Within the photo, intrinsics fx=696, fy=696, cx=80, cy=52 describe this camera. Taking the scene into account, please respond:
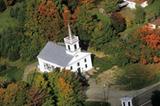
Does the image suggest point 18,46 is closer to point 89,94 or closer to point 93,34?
point 93,34

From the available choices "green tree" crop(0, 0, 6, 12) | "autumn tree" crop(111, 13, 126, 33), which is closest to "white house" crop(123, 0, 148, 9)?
"autumn tree" crop(111, 13, 126, 33)

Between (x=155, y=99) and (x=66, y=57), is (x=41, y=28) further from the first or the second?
(x=155, y=99)

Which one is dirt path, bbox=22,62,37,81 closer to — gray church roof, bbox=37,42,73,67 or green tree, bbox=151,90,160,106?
gray church roof, bbox=37,42,73,67

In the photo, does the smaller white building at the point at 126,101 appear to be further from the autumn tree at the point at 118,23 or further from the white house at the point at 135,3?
the white house at the point at 135,3

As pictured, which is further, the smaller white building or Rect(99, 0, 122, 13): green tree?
Rect(99, 0, 122, 13): green tree

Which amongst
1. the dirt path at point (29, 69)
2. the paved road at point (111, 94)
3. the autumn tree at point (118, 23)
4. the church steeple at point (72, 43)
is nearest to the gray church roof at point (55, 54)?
the church steeple at point (72, 43)

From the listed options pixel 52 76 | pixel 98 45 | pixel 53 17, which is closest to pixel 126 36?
pixel 98 45
